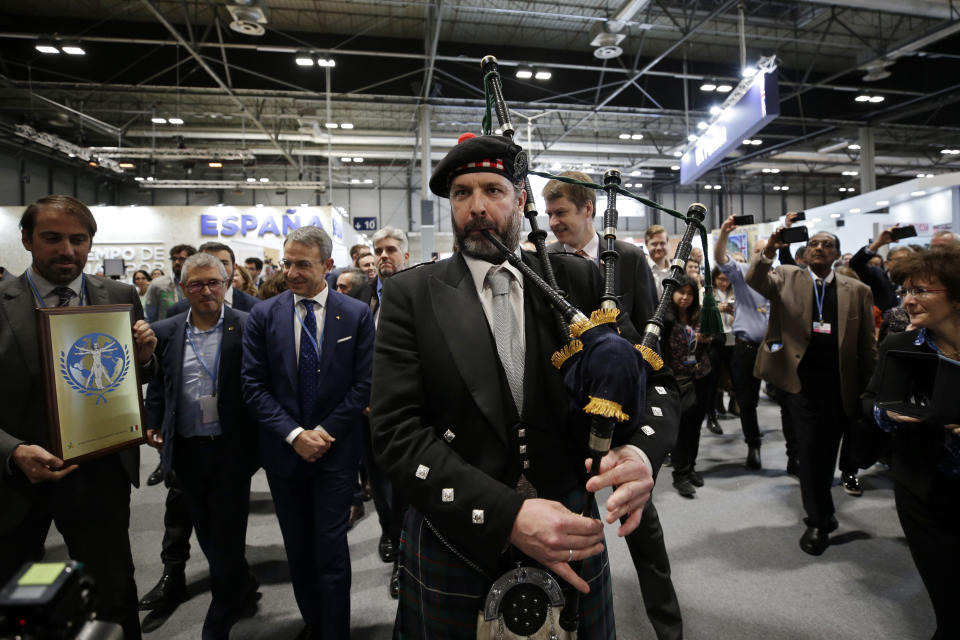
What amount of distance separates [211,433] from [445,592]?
1675mm

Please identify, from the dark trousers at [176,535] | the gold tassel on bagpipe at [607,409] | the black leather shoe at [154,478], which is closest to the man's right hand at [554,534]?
the gold tassel on bagpipe at [607,409]

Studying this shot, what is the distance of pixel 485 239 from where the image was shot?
3.79 ft

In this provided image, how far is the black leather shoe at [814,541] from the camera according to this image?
9.77 ft

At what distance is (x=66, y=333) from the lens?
5.54ft

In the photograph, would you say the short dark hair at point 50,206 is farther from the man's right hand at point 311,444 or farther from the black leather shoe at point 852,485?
the black leather shoe at point 852,485

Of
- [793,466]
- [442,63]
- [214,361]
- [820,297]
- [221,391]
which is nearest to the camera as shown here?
[221,391]

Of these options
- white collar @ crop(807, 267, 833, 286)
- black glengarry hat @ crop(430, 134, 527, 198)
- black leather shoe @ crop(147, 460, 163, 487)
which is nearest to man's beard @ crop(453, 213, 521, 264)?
black glengarry hat @ crop(430, 134, 527, 198)

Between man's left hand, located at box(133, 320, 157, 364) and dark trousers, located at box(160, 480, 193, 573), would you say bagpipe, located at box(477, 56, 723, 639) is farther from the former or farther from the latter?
dark trousers, located at box(160, 480, 193, 573)

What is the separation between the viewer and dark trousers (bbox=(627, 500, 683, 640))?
2201 millimetres

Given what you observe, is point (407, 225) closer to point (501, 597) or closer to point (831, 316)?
point (831, 316)

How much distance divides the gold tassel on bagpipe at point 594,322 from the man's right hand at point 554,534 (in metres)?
0.34

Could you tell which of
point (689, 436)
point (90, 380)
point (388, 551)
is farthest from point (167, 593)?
point (689, 436)

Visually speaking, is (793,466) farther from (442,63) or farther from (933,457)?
(442,63)

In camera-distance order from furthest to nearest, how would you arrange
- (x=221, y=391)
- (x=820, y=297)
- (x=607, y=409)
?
1. (x=820, y=297)
2. (x=221, y=391)
3. (x=607, y=409)
